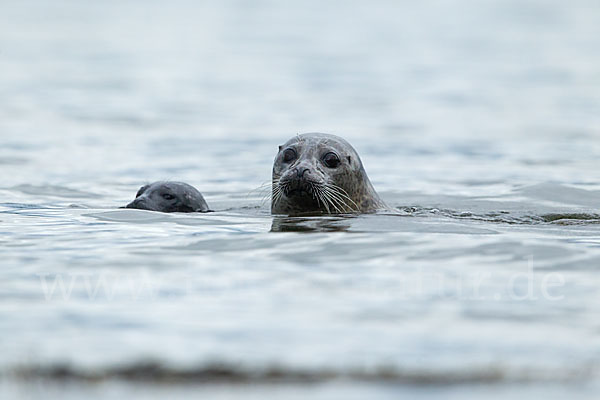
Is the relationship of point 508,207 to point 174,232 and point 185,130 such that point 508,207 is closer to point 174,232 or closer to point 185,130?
point 174,232

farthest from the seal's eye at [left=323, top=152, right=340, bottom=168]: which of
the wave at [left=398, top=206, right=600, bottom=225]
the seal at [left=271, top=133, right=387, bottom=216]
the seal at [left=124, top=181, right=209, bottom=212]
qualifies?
the seal at [left=124, top=181, right=209, bottom=212]

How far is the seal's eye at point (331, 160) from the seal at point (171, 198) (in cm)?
145

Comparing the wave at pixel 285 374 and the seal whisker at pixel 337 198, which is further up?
the seal whisker at pixel 337 198

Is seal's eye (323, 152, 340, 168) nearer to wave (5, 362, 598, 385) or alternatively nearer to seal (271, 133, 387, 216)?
seal (271, 133, 387, 216)

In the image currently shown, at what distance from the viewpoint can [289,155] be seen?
908 centimetres

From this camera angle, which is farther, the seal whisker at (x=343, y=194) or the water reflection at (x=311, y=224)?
the seal whisker at (x=343, y=194)

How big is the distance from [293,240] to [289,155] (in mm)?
1885

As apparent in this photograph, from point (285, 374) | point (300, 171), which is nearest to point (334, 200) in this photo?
point (300, 171)

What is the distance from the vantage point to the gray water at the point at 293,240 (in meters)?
4.40

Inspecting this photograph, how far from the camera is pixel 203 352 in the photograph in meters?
4.55

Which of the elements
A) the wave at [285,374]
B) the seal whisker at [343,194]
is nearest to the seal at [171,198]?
the seal whisker at [343,194]

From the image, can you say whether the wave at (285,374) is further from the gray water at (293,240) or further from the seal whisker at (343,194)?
the seal whisker at (343,194)

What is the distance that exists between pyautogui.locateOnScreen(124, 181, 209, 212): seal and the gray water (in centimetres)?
57

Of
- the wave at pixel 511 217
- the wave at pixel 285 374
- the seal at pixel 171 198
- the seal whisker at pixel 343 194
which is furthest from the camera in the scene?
the seal at pixel 171 198
